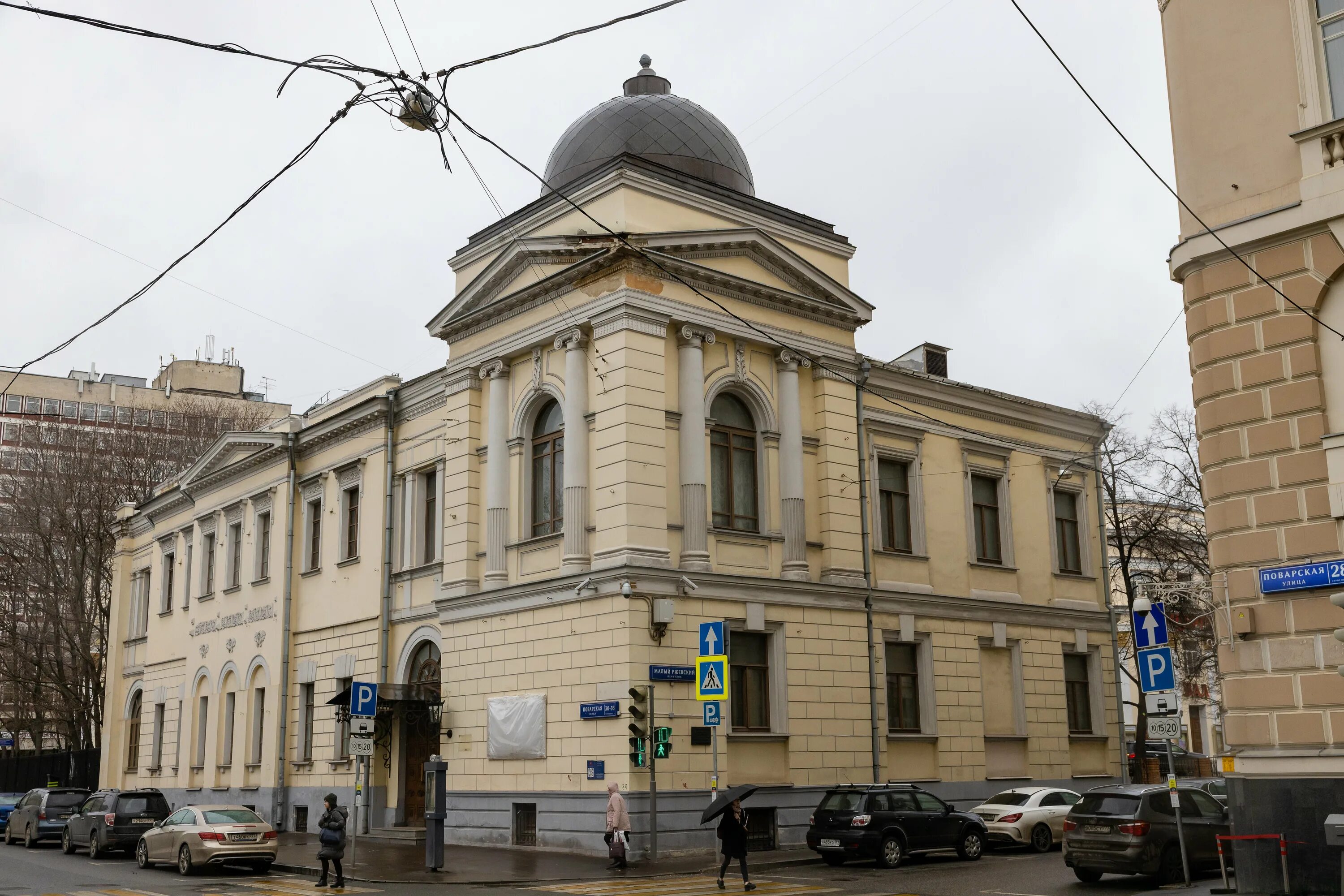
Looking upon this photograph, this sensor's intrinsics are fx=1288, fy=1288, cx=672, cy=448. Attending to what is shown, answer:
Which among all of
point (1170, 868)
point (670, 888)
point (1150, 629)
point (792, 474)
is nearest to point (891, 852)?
point (1170, 868)

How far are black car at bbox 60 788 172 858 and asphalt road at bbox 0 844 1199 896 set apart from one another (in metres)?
3.21

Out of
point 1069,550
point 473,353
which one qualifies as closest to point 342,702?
point 473,353

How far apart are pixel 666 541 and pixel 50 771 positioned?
1586 inches

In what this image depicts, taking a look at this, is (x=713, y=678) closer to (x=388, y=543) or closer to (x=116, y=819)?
(x=388, y=543)

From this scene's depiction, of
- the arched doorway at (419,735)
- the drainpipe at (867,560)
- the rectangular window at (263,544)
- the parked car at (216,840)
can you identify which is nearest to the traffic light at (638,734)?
the drainpipe at (867,560)

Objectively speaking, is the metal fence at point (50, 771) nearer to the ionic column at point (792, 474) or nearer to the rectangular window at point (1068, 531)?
the ionic column at point (792, 474)

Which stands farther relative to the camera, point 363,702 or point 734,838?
point 363,702

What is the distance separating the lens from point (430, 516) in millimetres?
31297

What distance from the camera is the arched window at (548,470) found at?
86.5ft

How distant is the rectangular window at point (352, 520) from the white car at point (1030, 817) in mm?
17301

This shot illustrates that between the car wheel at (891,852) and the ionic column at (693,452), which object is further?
the ionic column at (693,452)

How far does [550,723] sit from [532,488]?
498 cm

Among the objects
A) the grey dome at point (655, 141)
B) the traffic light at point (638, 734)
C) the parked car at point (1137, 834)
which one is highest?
the grey dome at point (655, 141)

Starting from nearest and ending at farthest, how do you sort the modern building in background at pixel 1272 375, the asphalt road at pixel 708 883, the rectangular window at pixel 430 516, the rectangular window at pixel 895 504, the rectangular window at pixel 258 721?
the modern building in background at pixel 1272 375
the asphalt road at pixel 708 883
the rectangular window at pixel 895 504
the rectangular window at pixel 430 516
the rectangular window at pixel 258 721
